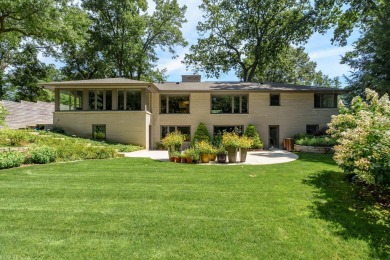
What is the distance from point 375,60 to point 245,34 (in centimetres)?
1443

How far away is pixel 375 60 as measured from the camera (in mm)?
17484

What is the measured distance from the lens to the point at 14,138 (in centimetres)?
1085

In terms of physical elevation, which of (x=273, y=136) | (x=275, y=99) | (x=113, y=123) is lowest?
(x=273, y=136)

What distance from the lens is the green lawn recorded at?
3307 mm

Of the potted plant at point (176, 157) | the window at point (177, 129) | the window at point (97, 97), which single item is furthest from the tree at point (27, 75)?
the potted plant at point (176, 157)

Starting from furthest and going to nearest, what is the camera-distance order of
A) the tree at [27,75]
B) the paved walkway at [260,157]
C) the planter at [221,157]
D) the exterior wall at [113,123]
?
the tree at [27,75], the exterior wall at [113,123], the paved walkway at [260,157], the planter at [221,157]

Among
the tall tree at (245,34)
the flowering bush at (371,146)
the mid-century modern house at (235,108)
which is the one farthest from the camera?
the tall tree at (245,34)

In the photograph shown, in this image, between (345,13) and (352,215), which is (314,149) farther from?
(352,215)

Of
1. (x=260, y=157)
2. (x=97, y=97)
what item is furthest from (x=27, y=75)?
(x=260, y=157)

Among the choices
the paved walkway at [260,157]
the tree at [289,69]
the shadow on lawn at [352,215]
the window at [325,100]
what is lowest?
the shadow on lawn at [352,215]

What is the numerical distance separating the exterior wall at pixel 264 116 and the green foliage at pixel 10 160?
10572mm

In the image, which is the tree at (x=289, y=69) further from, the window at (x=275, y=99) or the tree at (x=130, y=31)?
the tree at (x=130, y=31)

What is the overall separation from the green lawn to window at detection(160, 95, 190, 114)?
12.2 meters

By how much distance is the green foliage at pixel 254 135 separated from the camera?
17.4 metres
